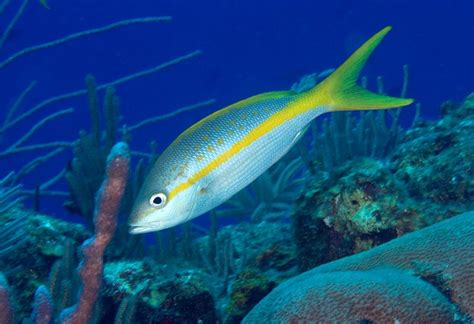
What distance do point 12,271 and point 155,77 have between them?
51987mm

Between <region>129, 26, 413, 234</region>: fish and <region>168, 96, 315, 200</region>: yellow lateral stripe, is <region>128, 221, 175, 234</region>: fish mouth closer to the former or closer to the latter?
<region>129, 26, 413, 234</region>: fish

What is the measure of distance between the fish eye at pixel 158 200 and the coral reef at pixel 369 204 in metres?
0.89

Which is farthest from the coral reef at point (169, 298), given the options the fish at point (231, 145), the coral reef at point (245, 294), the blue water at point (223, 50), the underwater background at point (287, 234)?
the blue water at point (223, 50)

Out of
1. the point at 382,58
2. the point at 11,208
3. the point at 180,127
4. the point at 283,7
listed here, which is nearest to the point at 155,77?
the point at 180,127

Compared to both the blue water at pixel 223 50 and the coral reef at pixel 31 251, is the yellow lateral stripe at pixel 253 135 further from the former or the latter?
the blue water at pixel 223 50

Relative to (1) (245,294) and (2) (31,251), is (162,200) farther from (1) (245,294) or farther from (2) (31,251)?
(2) (31,251)

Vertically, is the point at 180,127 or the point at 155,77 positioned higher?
the point at 155,77

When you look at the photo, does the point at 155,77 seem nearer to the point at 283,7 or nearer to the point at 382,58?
the point at 283,7

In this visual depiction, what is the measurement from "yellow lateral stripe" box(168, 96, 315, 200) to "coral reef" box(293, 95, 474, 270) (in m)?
0.49

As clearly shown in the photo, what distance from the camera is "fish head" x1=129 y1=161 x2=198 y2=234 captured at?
2.29 m

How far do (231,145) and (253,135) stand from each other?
0.44ft

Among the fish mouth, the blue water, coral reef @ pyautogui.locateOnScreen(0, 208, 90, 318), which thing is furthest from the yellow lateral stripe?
the blue water

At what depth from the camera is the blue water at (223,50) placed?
4709 cm

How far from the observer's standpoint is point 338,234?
2.68 metres
